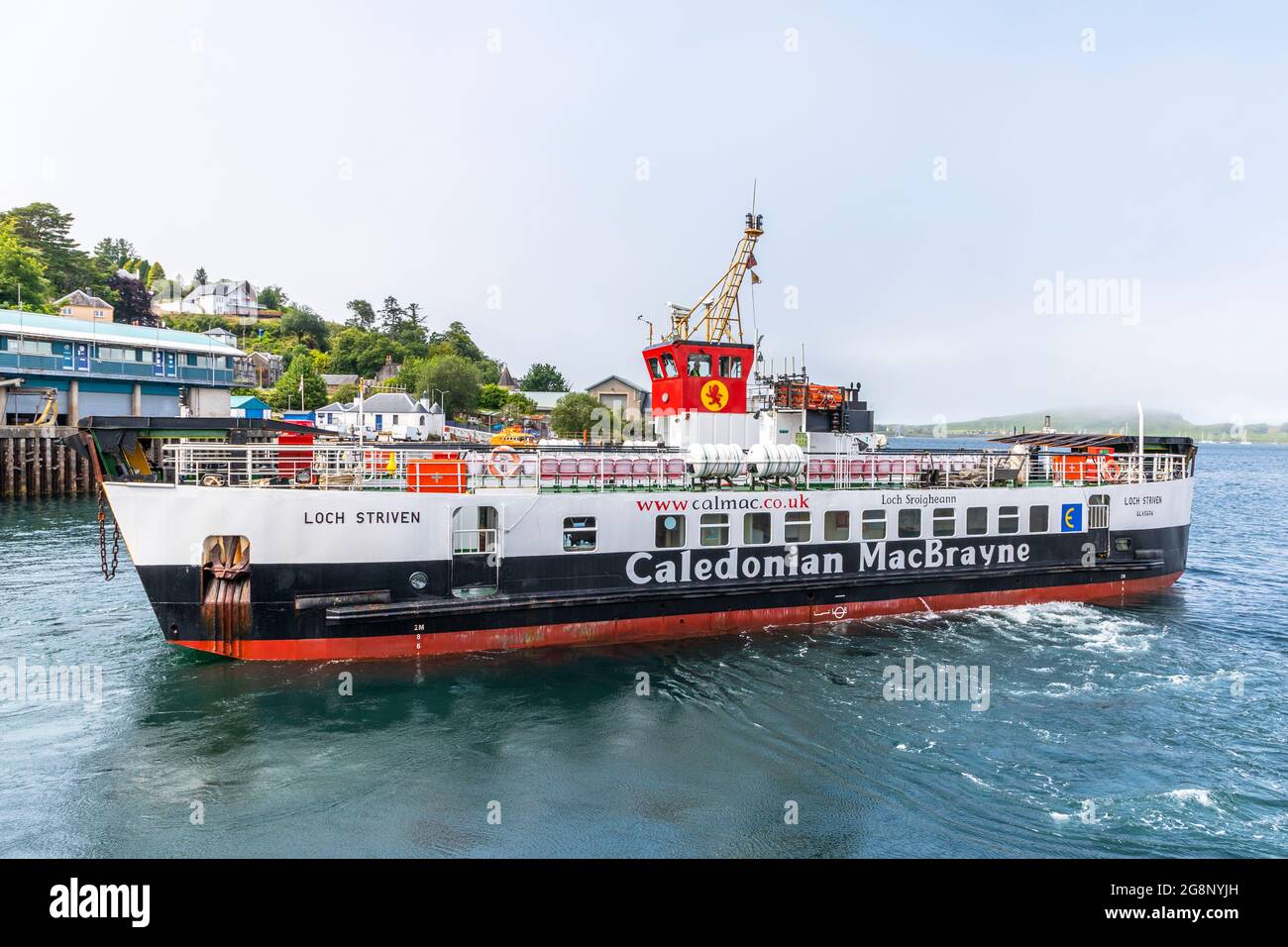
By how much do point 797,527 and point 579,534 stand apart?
6277mm

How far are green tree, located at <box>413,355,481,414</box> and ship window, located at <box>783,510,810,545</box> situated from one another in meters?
79.6

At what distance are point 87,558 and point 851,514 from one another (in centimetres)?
2825

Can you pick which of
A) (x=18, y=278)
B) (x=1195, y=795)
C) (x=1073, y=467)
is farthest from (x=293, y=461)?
(x=18, y=278)

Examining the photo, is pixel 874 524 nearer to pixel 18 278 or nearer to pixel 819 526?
pixel 819 526

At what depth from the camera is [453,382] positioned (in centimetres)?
9681

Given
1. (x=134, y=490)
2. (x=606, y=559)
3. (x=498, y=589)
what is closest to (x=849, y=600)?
(x=606, y=559)

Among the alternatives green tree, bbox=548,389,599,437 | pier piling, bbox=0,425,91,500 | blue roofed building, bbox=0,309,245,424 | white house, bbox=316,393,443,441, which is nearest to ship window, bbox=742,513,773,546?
blue roofed building, bbox=0,309,245,424

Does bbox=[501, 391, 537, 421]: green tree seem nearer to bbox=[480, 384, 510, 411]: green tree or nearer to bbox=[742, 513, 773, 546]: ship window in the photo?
bbox=[480, 384, 510, 411]: green tree

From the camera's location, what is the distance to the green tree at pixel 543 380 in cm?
12825

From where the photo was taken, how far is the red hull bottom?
701 inches

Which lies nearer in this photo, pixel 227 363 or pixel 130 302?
pixel 227 363

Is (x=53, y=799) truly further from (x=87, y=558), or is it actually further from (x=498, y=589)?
(x=87, y=558)
